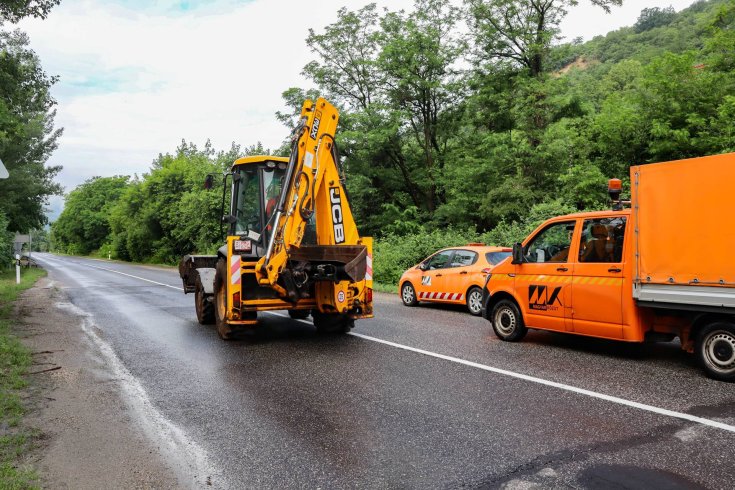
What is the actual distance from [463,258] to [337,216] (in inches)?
199

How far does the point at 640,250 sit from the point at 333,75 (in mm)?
25244

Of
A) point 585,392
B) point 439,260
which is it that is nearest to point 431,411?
point 585,392

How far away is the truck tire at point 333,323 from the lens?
9594 mm

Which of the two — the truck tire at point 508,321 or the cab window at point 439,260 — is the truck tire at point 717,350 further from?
the cab window at point 439,260

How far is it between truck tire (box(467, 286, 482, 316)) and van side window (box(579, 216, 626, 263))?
468cm

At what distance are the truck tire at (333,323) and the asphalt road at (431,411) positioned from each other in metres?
0.40

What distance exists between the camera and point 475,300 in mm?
12117

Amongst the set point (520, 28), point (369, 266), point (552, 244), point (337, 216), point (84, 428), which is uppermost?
point (520, 28)

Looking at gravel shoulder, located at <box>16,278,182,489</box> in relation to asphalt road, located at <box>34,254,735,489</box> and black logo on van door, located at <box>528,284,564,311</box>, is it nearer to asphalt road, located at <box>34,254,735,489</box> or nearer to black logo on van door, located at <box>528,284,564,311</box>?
asphalt road, located at <box>34,254,735,489</box>

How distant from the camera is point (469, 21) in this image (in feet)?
79.6

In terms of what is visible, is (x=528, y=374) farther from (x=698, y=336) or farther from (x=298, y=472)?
(x=298, y=472)

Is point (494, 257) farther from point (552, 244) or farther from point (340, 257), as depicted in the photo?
point (340, 257)

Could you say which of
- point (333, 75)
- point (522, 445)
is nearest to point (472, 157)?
point (333, 75)

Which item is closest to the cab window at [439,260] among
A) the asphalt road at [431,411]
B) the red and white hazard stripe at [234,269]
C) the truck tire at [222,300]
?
the asphalt road at [431,411]
